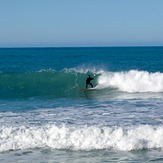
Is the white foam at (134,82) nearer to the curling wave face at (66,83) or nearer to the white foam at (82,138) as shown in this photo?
the curling wave face at (66,83)

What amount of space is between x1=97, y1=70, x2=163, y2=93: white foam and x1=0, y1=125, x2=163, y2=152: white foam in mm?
12887

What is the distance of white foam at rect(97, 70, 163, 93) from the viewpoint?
2720 centimetres

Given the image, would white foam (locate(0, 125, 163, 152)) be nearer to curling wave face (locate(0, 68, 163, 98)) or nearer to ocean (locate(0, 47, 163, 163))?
ocean (locate(0, 47, 163, 163))

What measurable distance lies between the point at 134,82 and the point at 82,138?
52.1 feet

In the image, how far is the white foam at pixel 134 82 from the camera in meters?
27.2

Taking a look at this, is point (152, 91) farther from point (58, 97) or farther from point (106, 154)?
point (106, 154)

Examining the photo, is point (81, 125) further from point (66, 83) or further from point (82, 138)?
point (66, 83)

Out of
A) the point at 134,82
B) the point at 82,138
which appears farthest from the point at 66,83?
the point at 82,138

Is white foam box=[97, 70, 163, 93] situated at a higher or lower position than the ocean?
higher

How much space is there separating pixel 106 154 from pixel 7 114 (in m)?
7.04

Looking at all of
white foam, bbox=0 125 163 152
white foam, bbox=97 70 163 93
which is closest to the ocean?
white foam, bbox=0 125 163 152

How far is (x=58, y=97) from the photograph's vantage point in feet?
78.8

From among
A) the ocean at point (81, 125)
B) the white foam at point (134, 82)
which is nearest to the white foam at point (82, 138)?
the ocean at point (81, 125)

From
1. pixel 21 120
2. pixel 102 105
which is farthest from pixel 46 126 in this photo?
pixel 102 105
